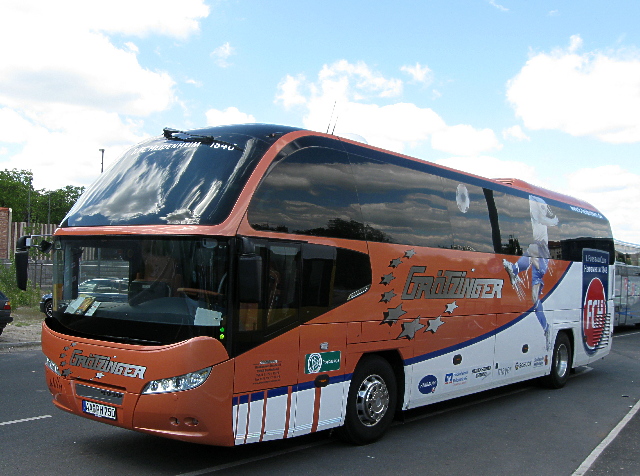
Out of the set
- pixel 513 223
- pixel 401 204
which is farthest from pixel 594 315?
pixel 401 204

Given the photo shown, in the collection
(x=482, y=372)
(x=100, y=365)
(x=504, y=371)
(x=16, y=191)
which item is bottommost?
(x=504, y=371)

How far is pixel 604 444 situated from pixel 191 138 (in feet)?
21.0

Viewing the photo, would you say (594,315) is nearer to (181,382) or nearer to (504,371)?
(504,371)

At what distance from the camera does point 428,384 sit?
8695 mm

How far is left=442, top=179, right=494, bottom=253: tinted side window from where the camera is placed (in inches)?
374

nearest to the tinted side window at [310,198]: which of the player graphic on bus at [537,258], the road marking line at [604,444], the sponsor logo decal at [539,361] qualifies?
the road marking line at [604,444]

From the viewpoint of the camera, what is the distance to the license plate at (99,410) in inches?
233

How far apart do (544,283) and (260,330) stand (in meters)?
7.68

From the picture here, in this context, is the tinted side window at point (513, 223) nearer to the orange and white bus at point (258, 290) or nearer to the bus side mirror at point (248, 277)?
the orange and white bus at point (258, 290)

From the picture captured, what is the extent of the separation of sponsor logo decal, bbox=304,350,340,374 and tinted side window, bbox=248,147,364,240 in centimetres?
134

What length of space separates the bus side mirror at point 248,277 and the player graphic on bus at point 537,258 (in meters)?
6.35

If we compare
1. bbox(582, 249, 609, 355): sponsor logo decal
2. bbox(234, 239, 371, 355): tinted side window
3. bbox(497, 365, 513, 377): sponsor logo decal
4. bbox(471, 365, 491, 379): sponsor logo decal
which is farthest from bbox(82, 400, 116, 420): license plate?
bbox(582, 249, 609, 355): sponsor logo decal

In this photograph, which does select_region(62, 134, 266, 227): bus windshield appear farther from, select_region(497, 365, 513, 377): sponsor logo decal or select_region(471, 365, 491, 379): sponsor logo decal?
select_region(497, 365, 513, 377): sponsor logo decal

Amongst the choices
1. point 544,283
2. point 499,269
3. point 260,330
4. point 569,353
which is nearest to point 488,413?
point 499,269
